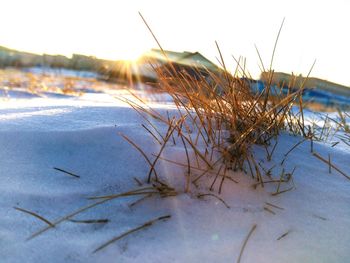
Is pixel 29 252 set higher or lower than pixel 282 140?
lower

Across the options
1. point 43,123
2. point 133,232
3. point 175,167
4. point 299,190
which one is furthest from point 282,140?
point 43,123

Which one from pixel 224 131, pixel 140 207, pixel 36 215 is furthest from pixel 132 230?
pixel 224 131

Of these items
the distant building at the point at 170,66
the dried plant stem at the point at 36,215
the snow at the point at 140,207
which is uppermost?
the distant building at the point at 170,66

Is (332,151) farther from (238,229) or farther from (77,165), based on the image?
(77,165)

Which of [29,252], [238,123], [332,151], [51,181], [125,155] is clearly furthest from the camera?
[332,151]

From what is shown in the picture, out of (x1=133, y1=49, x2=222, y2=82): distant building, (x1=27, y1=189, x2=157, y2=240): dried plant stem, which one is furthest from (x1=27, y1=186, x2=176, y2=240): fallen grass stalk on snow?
(x1=133, y1=49, x2=222, y2=82): distant building

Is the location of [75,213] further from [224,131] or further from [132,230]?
[224,131]

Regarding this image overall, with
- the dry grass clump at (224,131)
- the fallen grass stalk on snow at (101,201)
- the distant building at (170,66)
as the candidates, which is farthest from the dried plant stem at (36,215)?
the distant building at (170,66)

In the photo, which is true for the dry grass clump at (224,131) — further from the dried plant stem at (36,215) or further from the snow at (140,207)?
the dried plant stem at (36,215)
